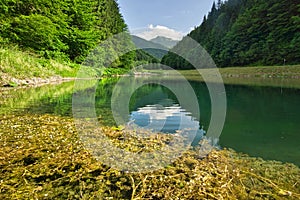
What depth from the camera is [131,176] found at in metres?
3.10

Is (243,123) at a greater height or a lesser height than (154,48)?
lesser

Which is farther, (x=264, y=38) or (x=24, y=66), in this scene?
(x=264, y=38)

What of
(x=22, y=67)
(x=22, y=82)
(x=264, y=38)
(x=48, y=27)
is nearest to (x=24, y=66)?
(x=22, y=67)

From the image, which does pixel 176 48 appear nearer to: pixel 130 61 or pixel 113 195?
pixel 130 61

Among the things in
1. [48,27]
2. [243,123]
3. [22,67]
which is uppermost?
[48,27]

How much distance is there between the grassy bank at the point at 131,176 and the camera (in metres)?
2.60

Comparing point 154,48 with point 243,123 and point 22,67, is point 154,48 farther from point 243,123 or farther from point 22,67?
point 22,67

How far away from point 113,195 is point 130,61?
157ft

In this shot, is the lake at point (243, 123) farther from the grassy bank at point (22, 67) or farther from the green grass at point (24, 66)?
the green grass at point (24, 66)

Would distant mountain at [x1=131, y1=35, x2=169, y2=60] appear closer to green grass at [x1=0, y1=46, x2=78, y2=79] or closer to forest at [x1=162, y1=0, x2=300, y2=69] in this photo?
green grass at [x1=0, y1=46, x2=78, y2=79]

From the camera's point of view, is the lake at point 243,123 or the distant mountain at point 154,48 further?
the distant mountain at point 154,48

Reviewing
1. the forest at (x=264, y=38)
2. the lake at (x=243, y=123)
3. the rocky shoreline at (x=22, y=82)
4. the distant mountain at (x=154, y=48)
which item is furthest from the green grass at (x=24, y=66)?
the forest at (x=264, y=38)

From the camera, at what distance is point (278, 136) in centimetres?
504

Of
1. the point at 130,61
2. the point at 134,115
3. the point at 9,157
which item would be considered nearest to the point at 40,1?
the point at 134,115
